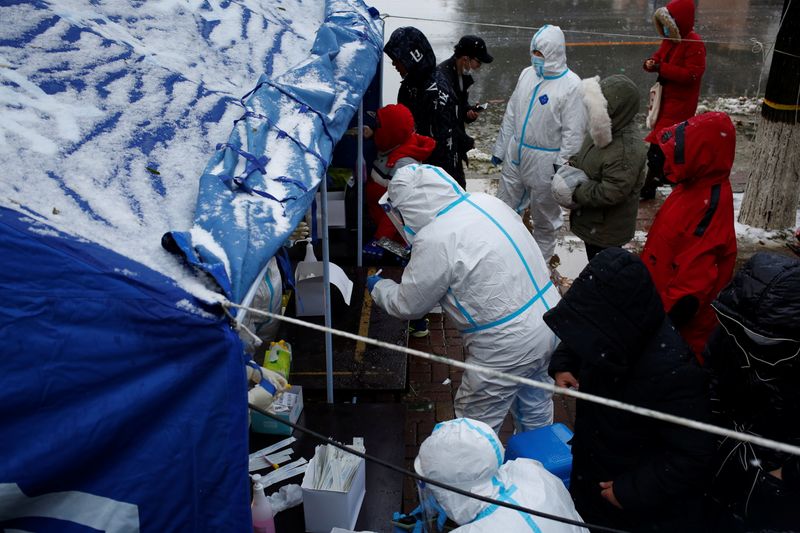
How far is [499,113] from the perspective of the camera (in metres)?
10.7

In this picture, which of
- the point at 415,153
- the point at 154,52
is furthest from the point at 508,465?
the point at 415,153

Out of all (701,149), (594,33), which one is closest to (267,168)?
(701,149)

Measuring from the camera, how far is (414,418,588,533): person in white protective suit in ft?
7.72

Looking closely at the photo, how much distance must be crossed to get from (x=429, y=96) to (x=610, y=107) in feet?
6.08

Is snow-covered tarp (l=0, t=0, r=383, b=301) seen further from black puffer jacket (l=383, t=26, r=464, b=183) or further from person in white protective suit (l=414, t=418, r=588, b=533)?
black puffer jacket (l=383, t=26, r=464, b=183)

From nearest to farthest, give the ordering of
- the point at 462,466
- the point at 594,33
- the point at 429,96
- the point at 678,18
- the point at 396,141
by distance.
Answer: the point at 462,466 → the point at 396,141 → the point at 429,96 → the point at 678,18 → the point at 594,33

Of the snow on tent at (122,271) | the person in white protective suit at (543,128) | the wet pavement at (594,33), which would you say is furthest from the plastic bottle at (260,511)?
the wet pavement at (594,33)

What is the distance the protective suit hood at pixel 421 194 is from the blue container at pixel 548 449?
1204 millimetres

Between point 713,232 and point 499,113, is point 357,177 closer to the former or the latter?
point 713,232

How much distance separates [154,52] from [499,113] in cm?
798

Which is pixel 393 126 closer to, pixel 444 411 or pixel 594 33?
pixel 444 411

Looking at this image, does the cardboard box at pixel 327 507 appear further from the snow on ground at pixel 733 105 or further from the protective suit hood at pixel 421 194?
the snow on ground at pixel 733 105

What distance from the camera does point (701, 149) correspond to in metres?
3.71

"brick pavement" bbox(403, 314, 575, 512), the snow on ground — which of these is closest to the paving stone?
"brick pavement" bbox(403, 314, 575, 512)
